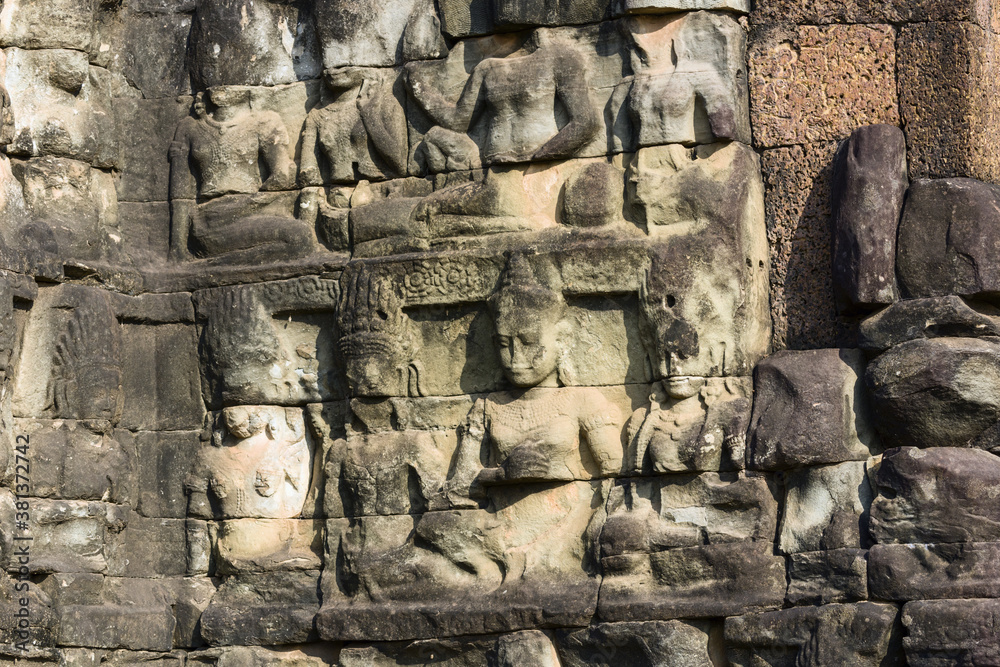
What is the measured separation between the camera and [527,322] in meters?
10.5

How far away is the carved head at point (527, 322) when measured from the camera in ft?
34.4

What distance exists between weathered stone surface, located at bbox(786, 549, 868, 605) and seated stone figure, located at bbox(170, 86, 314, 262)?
3.81 metres

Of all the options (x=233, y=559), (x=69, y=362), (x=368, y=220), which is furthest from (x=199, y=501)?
(x=368, y=220)

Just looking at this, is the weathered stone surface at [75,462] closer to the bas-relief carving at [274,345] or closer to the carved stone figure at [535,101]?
the bas-relief carving at [274,345]

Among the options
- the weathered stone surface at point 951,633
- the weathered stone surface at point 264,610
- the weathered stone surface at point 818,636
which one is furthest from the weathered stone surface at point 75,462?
the weathered stone surface at point 951,633

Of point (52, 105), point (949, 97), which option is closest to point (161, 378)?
point (52, 105)

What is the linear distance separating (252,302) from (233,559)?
64.2 inches

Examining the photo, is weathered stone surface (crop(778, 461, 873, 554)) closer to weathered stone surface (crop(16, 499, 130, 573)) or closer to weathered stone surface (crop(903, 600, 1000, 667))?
weathered stone surface (crop(903, 600, 1000, 667))

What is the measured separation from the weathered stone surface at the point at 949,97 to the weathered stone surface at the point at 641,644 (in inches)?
118

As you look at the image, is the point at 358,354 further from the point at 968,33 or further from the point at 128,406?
the point at 968,33

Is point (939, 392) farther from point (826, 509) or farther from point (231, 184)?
point (231, 184)

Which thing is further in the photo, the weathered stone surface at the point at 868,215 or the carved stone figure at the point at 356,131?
the carved stone figure at the point at 356,131

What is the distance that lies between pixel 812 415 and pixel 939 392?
2.38 ft

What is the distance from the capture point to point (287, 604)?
36.0 feet
